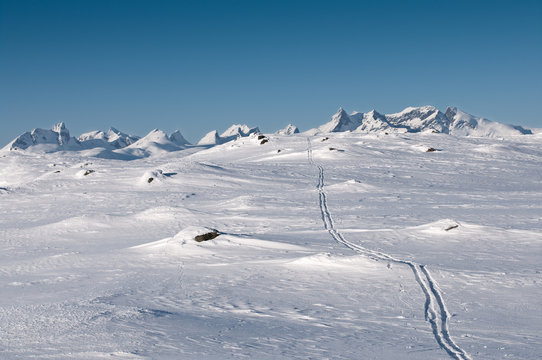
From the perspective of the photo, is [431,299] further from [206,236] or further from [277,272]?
[206,236]

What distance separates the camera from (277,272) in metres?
15.4

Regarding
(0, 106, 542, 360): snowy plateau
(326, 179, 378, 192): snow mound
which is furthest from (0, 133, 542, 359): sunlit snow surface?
(326, 179, 378, 192): snow mound

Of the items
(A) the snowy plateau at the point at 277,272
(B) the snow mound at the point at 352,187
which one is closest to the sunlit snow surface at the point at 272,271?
(A) the snowy plateau at the point at 277,272

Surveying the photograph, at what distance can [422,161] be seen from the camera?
50719 mm

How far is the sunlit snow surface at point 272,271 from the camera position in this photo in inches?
379

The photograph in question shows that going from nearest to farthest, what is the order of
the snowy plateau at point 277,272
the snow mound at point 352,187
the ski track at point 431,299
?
the ski track at point 431,299 < the snowy plateau at point 277,272 < the snow mound at point 352,187

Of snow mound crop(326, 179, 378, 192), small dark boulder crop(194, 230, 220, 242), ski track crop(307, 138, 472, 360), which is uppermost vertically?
snow mound crop(326, 179, 378, 192)

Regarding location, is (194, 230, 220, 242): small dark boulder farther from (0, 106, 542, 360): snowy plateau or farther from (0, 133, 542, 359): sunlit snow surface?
(0, 133, 542, 359): sunlit snow surface

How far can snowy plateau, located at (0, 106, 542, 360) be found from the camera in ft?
31.6

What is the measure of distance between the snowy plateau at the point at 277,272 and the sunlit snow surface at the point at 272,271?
0.06 metres

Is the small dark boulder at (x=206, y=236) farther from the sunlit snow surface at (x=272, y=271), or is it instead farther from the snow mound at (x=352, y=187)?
the snow mound at (x=352, y=187)

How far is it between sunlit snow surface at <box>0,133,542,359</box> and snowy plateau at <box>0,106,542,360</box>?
0.06 meters

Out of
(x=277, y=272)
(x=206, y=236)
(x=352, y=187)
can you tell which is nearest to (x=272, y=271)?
(x=277, y=272)

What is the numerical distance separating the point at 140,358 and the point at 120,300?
4814mm
